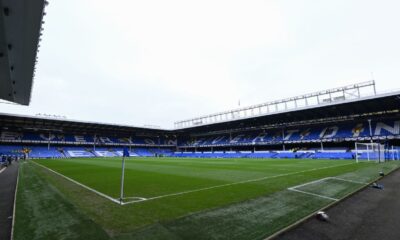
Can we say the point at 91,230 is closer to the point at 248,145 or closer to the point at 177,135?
the point at 248,145

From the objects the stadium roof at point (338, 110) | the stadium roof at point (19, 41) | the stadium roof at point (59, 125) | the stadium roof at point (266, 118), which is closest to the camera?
the stadium roof at point (19, 41)

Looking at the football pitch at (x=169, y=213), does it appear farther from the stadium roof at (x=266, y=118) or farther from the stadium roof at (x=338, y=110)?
the stadium roof at (x=266, y=118)

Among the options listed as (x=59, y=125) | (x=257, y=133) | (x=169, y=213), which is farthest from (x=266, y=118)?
(x=59, y=125)

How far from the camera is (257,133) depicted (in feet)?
223

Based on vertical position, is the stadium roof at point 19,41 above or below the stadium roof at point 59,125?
below

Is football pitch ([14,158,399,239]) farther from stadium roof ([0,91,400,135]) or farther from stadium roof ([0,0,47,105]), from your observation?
stadium roof ([0,91,400,135])

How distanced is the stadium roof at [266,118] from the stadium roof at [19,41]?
46.4m

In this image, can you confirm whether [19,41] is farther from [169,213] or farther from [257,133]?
[257,133]

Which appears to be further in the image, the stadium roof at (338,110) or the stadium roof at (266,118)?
the stadium roof at (266,118)

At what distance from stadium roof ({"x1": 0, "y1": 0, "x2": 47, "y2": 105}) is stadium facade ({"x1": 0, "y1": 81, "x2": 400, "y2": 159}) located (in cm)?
4135

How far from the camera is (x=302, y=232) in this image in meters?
5.23

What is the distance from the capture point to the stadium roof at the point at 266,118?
4162 cm

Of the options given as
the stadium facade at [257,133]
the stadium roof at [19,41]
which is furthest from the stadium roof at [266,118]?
the stadium roof at [19,41]

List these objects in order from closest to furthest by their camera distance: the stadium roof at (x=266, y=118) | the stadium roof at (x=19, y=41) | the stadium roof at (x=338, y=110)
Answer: the stadium roof at (x=19, y=41) → the stadium roof at (x=338, y=110) → the stadium roof at (x=266, y=118)
